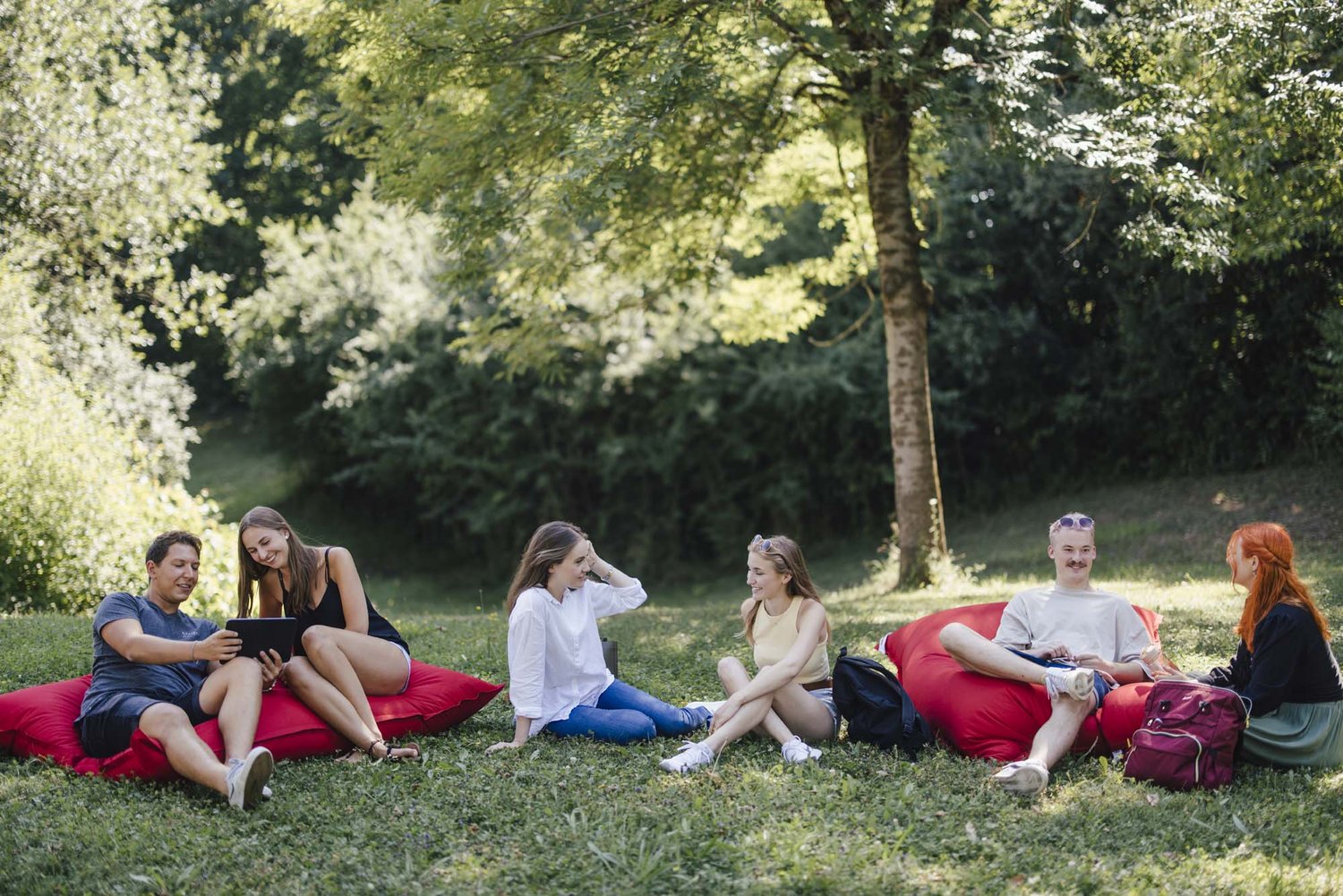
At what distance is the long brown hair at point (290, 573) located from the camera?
19.0ft

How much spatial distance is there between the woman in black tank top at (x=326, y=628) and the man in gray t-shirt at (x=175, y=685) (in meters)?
0.25

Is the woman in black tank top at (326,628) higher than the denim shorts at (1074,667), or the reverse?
the woman in black tank top at (326,628)

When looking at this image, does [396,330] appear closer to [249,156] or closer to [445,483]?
[445,483]

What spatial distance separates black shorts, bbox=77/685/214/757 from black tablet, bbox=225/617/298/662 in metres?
0.40

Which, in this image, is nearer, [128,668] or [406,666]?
[128,668]

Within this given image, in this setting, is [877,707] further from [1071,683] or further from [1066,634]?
[1066,634]

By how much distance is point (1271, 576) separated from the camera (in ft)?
16.5

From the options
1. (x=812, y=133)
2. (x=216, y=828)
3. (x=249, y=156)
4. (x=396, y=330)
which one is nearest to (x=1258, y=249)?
(x=812, y=133)

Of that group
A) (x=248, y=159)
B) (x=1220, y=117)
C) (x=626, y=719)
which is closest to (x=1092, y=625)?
(x=626, y=719)

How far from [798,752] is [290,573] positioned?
8.90 ft

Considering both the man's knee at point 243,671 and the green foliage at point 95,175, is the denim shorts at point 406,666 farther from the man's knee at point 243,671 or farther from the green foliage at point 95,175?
the green foliage at point 95,175

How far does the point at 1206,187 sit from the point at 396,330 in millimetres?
14095

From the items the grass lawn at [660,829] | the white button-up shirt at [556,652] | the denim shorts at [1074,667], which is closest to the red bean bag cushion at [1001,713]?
the denim shorts at [1074,667]

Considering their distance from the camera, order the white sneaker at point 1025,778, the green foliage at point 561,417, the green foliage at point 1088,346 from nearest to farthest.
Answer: the white sneaker at point 1025,778, the green foliage at point 1088,346, the green foliage at point 561,417
